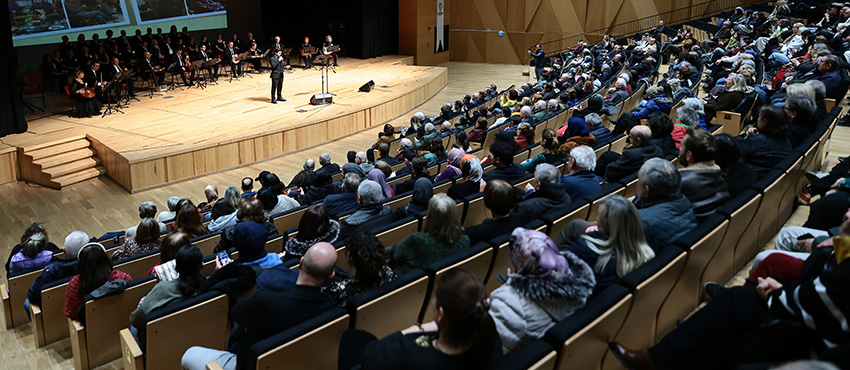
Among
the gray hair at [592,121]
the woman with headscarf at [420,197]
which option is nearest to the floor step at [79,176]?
the woman with headscarf at [420,197]

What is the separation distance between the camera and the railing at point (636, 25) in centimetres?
1928

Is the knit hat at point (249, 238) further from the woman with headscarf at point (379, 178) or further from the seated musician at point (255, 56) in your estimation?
the seated musician at point (255, 56)

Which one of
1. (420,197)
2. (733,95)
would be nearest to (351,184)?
(420,197)

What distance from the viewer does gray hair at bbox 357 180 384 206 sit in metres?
3.88

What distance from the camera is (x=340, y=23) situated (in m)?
17.1

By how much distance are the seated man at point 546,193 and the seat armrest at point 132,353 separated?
2157 millimetres

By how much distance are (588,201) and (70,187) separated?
7617 millimetres

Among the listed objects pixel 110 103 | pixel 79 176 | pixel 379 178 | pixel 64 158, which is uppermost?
pixel 379 178

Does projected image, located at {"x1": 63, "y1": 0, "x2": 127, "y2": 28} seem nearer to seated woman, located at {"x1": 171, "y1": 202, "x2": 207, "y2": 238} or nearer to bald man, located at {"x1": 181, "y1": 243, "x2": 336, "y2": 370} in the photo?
seated woman, located at {"x1": 171, "y1": 202, "x2": 207, "y2": 238}

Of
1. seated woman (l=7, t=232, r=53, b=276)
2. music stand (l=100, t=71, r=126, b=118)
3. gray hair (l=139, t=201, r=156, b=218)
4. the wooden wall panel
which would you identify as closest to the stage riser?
music stand (l=100, t=71, r=126, b=118)

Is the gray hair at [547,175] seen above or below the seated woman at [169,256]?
above

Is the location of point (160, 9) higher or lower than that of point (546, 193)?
higher

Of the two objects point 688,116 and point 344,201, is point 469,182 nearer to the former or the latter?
point 344,201

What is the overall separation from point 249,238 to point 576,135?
360 cm
